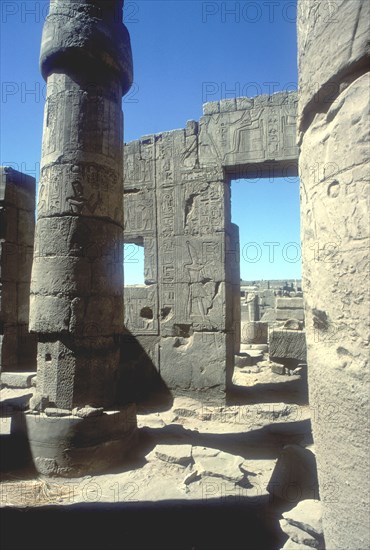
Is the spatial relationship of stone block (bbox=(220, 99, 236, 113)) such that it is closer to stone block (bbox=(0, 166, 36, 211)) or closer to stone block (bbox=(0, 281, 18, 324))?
stone block (bbox=(0, 166, 36, 211))

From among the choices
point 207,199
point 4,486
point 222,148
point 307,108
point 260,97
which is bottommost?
point 4,486

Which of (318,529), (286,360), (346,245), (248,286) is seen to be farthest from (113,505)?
(248,286)

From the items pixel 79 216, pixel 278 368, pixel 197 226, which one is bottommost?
pixel 278 368

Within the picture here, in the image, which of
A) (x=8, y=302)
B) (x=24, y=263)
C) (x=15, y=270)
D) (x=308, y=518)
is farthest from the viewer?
(x=24, y=263)

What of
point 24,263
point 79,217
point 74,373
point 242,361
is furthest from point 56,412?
point 242,361

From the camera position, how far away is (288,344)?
7594 mm

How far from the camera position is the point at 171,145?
797 cm

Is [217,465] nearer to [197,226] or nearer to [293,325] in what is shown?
[197,226]

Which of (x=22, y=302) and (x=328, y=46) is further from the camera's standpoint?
(x=22, y=302)

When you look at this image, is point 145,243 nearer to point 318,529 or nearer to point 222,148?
point 222,148

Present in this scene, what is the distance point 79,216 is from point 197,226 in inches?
128

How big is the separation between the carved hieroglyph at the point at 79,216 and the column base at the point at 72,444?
254mm

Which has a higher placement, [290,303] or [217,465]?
[290,303]

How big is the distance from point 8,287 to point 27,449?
493 cm
